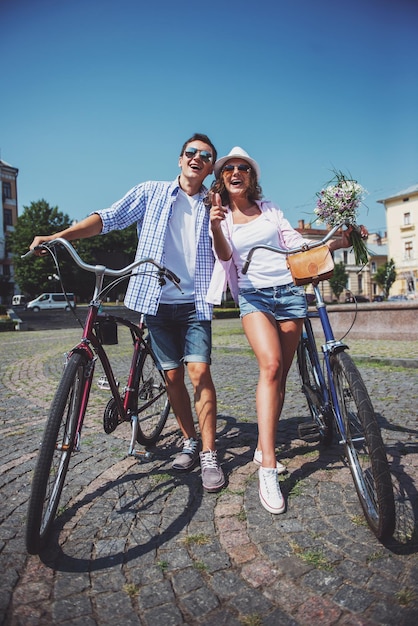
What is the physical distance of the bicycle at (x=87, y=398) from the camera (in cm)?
212

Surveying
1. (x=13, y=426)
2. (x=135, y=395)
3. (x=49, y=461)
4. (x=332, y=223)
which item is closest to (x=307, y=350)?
(x=332, y=223)

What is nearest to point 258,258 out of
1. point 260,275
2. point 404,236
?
point 260,275

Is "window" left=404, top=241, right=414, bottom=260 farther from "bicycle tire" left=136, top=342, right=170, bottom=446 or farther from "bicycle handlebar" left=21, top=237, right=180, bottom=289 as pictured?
"bicycle handlebar" left=21, top=237, right=180, bottom=289

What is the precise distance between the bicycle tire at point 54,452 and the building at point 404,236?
61.7 metres

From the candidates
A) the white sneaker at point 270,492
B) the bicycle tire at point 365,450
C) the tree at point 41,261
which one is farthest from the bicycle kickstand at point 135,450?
the tree at point 41,261

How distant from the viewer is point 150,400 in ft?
11.6

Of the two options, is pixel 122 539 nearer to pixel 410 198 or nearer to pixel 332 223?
pixel 332 223

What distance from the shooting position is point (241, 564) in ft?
6.63

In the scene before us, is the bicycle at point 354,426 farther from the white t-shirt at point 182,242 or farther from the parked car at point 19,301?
the parked car at point 19,301

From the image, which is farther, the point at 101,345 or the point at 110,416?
the point at 110,416

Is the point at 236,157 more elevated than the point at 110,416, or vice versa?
the point at 236,157

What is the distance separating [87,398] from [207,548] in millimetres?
968

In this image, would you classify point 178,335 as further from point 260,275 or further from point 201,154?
point 201,154

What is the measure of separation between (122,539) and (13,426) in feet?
8.39
